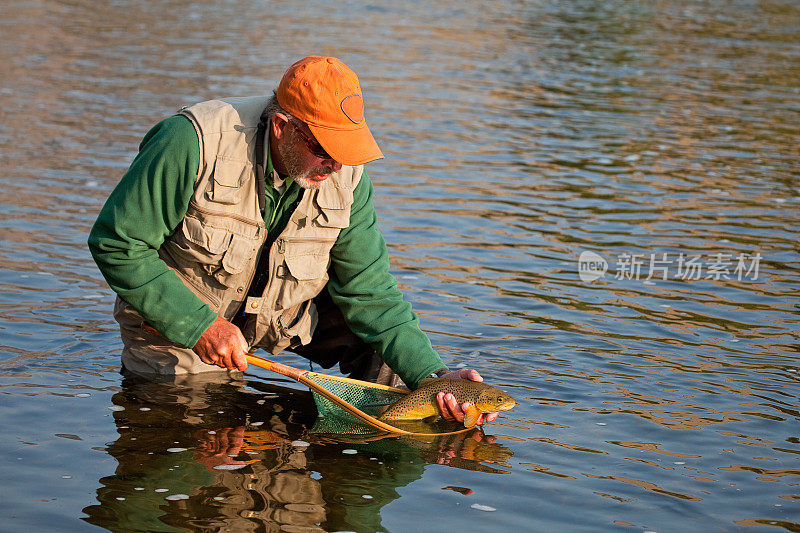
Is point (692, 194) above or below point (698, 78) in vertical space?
below

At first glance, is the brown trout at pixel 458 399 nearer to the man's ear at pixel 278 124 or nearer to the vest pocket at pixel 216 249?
the vest pocket at pixel 216 249

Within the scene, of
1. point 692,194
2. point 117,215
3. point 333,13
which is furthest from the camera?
point 333,13

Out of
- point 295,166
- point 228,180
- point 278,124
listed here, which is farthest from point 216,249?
point 278,124

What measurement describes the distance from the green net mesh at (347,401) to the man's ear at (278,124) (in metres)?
1.21

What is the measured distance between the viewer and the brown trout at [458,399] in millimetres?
4898

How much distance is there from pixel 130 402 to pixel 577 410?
236cm

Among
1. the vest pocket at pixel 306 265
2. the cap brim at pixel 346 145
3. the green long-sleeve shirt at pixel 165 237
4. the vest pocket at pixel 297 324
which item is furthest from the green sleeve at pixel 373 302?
the cap brim at pixel 346 145

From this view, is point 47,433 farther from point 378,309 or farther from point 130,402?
point 378,309

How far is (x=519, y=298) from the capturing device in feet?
24.4

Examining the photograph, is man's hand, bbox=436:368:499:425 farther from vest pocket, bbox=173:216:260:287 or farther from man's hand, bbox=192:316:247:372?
vest pocket, bbox=173:216:260:287

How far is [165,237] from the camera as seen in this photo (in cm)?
500

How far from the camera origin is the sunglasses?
468 centimetres

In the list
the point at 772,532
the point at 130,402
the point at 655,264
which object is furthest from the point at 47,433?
the point at 655,264

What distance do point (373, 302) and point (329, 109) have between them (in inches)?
43.3
